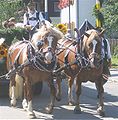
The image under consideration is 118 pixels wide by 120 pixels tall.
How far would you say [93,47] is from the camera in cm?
1018

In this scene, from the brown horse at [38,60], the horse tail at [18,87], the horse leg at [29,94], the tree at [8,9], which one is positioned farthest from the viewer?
the tree at [8,9]

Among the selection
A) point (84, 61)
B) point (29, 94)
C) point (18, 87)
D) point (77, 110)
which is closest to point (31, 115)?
point (29, 94)

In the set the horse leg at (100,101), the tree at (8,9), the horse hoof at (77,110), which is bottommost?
the horse hoof at (77,110)

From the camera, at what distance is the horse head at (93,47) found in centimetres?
1012

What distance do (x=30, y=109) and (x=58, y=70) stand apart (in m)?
1.29

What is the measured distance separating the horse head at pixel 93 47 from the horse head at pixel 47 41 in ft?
2.13

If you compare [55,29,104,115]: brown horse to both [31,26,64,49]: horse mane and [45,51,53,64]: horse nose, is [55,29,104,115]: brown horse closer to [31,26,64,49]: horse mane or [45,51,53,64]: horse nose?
[31,26,64,49]: horse mane

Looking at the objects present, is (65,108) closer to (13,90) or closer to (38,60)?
(13,90)

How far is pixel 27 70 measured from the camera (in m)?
10.5

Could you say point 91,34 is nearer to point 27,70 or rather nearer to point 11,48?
point 27,70

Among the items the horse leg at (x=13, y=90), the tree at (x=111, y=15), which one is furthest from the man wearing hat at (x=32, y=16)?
the tree at (x=111, y=15)

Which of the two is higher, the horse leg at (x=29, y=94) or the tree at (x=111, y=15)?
the tree at (x=111, y=15)

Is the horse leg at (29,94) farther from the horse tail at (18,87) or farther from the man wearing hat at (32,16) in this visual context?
the man wearing hat at (32,16)

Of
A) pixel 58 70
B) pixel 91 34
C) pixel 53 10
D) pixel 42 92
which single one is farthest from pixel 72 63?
pixel 53 10
